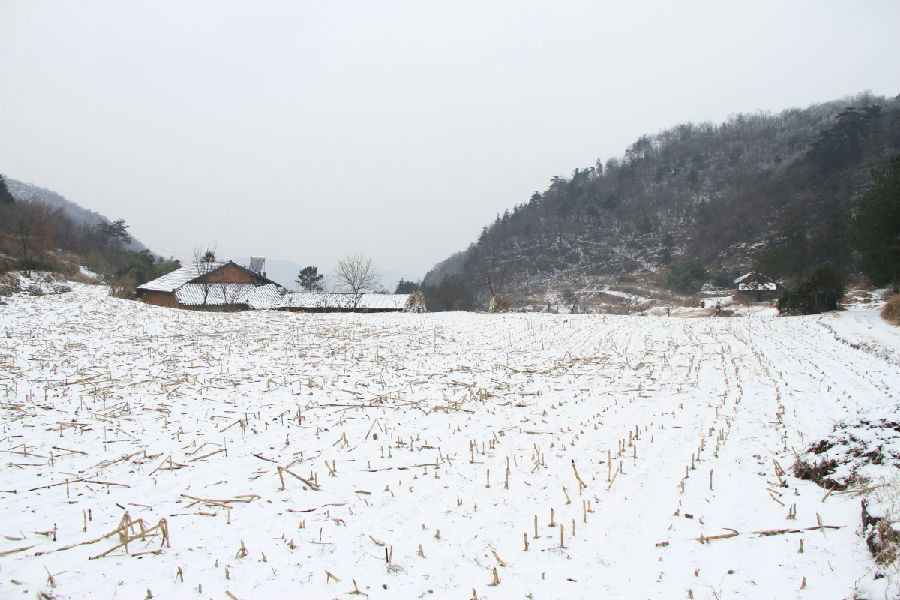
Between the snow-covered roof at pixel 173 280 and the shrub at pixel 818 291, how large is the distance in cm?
4887

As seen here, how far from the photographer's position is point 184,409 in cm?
646

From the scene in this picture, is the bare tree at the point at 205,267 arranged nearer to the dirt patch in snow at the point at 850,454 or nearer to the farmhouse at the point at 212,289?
the farmhouse at the point at 212,289

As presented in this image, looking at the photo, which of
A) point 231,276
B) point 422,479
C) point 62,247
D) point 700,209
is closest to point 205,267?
point 231,276

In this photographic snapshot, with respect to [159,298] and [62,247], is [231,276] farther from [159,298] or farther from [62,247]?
[62,247]

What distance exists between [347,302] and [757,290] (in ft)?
148

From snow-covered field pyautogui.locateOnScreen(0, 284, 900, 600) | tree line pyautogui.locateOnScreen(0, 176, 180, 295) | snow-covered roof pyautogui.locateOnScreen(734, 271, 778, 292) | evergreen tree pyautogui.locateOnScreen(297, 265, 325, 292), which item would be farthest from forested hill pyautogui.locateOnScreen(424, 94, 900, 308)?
tree line pyautogui.locateOnScreen(0, 176, 180, 295)

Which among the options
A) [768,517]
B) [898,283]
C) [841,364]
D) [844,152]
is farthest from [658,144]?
[768,517]

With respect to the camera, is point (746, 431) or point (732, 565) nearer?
point (732, 565)

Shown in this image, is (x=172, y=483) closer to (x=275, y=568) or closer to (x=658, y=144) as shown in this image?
(x=275, y=568)

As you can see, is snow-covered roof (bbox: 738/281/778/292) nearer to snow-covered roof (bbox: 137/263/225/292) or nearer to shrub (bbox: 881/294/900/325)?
shrub (bbox: 881/294/900/325)

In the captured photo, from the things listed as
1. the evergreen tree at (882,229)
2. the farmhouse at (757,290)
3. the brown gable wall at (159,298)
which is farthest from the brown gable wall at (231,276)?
the farmhouse at (757,290)

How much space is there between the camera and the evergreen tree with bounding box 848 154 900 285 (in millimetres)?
18219

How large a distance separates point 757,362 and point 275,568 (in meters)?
11.4

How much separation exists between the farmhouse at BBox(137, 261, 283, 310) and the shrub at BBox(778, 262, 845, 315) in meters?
42.0
